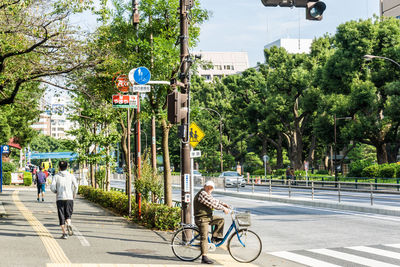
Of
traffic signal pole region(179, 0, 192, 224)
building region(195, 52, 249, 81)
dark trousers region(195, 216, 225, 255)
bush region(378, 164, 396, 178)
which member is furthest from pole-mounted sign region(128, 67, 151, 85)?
building region(195, 52, 249, 81)

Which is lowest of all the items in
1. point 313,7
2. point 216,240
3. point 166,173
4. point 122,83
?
point 216,240

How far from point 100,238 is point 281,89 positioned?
4410cm

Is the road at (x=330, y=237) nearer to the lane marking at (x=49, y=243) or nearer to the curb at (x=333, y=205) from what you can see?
the curb at (x=333, y=205)

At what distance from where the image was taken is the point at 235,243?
9.07m

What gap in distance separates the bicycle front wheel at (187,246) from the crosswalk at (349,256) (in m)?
Result: 1.98

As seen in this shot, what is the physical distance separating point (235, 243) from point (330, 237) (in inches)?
184

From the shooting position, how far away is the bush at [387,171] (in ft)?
122

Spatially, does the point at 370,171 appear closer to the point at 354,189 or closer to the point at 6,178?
the point at 354,189

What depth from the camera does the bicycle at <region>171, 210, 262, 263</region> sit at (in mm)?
8977

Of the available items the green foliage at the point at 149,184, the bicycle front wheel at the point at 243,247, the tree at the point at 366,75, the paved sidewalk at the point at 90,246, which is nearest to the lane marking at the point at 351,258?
the paved sidewalk at the point at 90,246

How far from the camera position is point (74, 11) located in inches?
546

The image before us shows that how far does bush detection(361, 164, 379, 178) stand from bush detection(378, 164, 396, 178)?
474mm

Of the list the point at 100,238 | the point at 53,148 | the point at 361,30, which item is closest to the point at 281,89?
the point at 361,30

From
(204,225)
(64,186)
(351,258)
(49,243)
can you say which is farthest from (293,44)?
(204,225)
